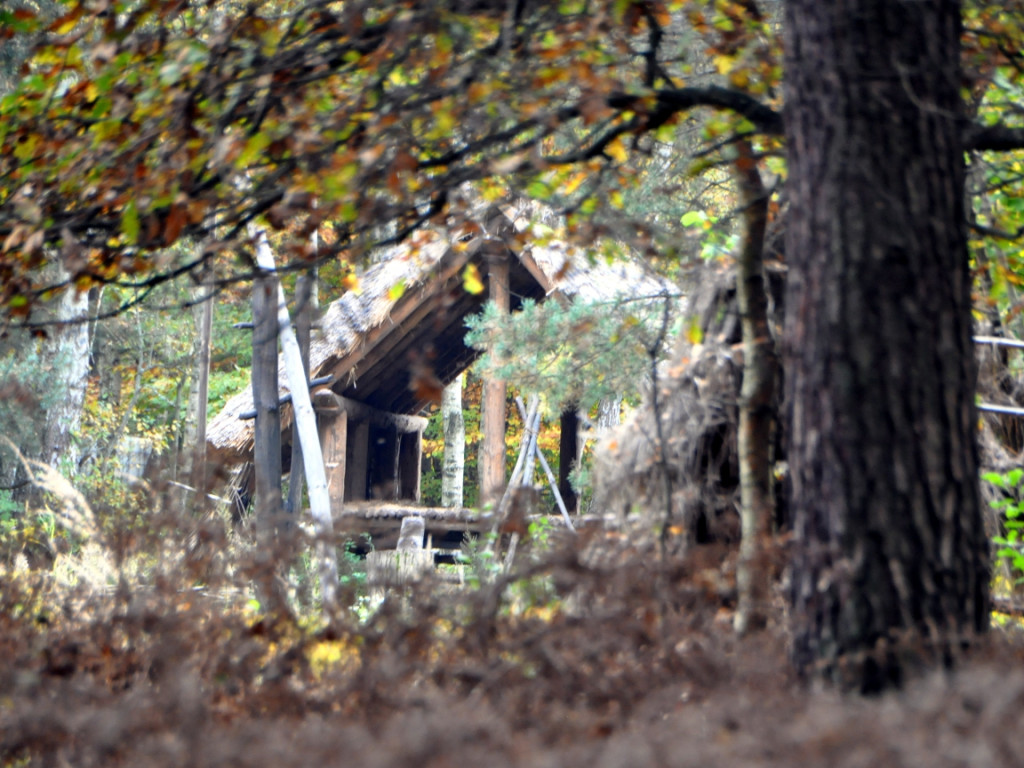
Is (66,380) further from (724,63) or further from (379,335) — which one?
(724,63)

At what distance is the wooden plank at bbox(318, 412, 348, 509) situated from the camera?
12062mm

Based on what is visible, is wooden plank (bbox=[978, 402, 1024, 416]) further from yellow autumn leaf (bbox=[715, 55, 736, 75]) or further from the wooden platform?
the wooden platform

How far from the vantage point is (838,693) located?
278cm

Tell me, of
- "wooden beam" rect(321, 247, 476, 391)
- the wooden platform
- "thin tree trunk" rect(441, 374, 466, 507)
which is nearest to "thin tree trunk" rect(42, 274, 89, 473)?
the wooden platform

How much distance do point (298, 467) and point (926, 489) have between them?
363 inches

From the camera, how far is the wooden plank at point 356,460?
46.4 ft

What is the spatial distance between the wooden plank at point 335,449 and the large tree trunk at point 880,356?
9.61 m

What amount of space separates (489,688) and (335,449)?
9487mm

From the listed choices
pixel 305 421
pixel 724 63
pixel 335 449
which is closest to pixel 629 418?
pixel 724 63

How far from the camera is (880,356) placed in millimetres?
2803

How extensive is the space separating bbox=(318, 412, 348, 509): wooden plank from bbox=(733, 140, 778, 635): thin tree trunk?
340 inches

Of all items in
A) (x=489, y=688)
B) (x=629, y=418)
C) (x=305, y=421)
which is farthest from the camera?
(x=305, y=421)

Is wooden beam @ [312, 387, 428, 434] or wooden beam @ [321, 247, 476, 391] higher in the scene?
wooden beam @ [321, 247, 476, 391]

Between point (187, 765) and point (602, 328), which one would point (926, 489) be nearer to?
point (187, 765)
